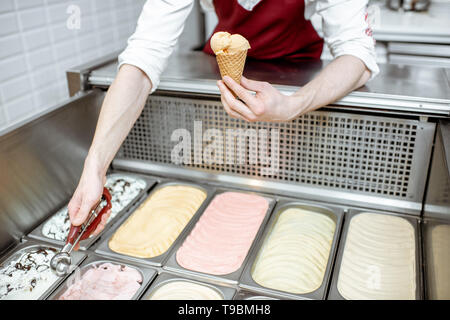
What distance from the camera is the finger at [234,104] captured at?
43.6 inches

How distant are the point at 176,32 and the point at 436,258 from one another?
1049 millimetres

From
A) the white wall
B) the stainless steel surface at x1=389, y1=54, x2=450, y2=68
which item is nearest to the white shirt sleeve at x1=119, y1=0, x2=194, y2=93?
the white wall

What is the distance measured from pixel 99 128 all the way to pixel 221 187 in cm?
58

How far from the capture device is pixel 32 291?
48.1 inches

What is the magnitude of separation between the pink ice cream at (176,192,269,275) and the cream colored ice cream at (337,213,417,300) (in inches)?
12.5

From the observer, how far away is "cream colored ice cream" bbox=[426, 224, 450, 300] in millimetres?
989

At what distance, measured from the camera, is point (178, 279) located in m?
1.27

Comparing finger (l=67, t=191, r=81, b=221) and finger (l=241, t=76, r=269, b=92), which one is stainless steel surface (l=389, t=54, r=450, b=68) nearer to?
finger (l=241, t=76, r=269, b=92)

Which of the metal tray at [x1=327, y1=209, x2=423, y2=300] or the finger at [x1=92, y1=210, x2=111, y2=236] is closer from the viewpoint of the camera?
the metal tray at [x1=327, y1=209, x2=423, y2=300]

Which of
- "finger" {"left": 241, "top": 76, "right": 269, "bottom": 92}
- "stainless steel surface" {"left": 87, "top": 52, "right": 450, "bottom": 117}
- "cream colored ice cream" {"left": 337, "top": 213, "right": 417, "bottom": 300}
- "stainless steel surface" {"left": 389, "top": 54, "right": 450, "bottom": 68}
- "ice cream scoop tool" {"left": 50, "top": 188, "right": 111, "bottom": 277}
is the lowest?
A: "cream colored ice cream" {"left": 337, "top": 213, "right": 417, "bottom": 300}

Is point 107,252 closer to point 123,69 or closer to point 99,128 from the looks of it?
point 99,128

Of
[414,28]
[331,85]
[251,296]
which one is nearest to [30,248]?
[251,296]

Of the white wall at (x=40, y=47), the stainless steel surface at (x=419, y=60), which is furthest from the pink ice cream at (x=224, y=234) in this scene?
the stainless steel surface at (x=419, y=60)
